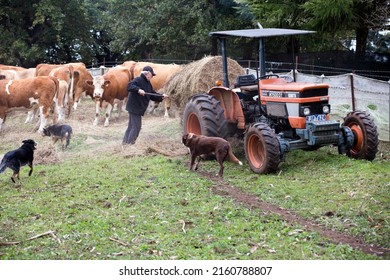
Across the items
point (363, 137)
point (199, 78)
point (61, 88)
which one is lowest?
point (363, 137)

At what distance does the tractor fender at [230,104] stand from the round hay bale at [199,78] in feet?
6.24

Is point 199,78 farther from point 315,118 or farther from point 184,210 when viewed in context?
point 184,210

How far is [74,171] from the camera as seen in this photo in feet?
32.7

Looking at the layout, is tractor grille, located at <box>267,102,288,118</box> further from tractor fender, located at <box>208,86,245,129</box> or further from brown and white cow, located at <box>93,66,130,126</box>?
brown and white cow, located at <box>93,66,130,126</box>

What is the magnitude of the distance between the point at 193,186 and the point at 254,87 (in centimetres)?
250

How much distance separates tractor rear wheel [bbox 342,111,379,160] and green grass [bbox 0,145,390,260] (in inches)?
8.3

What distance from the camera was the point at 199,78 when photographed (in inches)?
491

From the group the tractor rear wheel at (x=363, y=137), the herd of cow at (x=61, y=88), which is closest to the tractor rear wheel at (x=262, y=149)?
the tractor rear wheel at (x=363, y=137)

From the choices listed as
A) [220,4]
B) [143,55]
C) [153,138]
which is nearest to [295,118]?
[153,138]

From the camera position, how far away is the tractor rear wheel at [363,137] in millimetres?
9258

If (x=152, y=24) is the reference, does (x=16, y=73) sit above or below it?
below

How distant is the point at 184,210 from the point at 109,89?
10449mm

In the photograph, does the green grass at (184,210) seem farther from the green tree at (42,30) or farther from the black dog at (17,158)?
the green tree at (42,30)

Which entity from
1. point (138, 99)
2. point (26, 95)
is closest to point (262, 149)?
point (138, 99)
